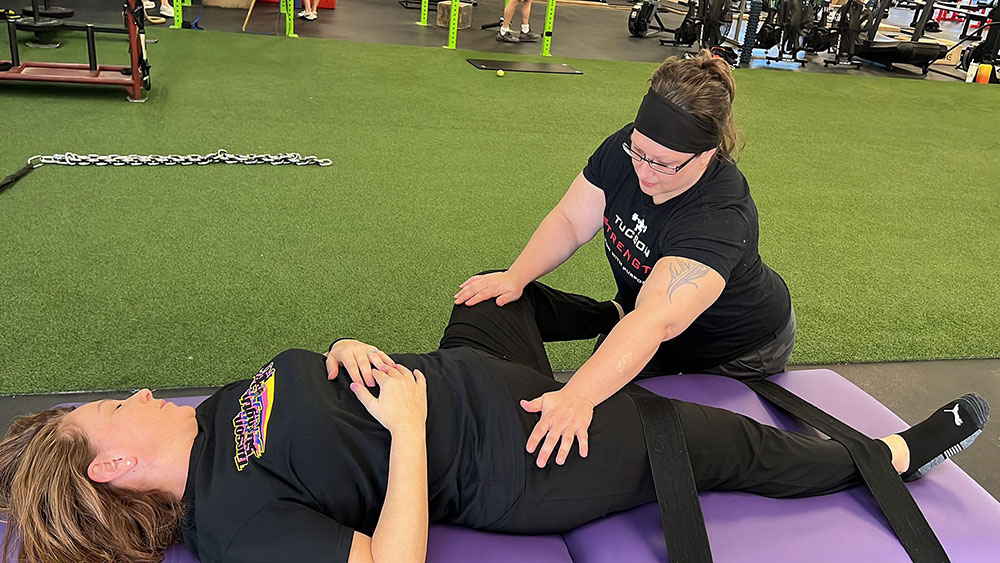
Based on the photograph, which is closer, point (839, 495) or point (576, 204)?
point (839, 495)

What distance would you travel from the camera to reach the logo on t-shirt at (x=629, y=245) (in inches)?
70.1

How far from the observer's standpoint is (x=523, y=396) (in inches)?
58.4

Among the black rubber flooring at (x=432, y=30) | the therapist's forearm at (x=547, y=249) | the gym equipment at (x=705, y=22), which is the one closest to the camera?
the therapist's forearm at (x=547, y=249)

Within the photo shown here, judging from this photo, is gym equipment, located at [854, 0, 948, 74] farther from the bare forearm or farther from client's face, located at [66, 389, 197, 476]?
client's face, located at [66, 389, 197, 476]

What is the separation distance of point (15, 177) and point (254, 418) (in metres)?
2.67

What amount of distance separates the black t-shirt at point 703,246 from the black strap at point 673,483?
32cm

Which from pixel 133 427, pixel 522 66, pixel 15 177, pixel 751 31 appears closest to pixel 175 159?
pixel 15 177

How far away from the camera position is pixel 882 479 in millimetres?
1576

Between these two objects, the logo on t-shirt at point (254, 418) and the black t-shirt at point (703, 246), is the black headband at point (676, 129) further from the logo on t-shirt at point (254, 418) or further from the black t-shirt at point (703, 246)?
the logo on t-shirt at point (254, 418)

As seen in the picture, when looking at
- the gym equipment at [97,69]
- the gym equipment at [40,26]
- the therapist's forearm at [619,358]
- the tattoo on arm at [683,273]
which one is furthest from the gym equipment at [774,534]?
the gym equipment at [40,26]

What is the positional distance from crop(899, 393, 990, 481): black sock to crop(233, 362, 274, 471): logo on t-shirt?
1327 millimetres

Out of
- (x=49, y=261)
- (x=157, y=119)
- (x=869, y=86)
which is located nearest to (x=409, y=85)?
(x=157, y=119)

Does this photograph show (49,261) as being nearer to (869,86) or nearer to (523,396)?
(523,396)

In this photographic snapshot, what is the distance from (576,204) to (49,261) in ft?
6.35
